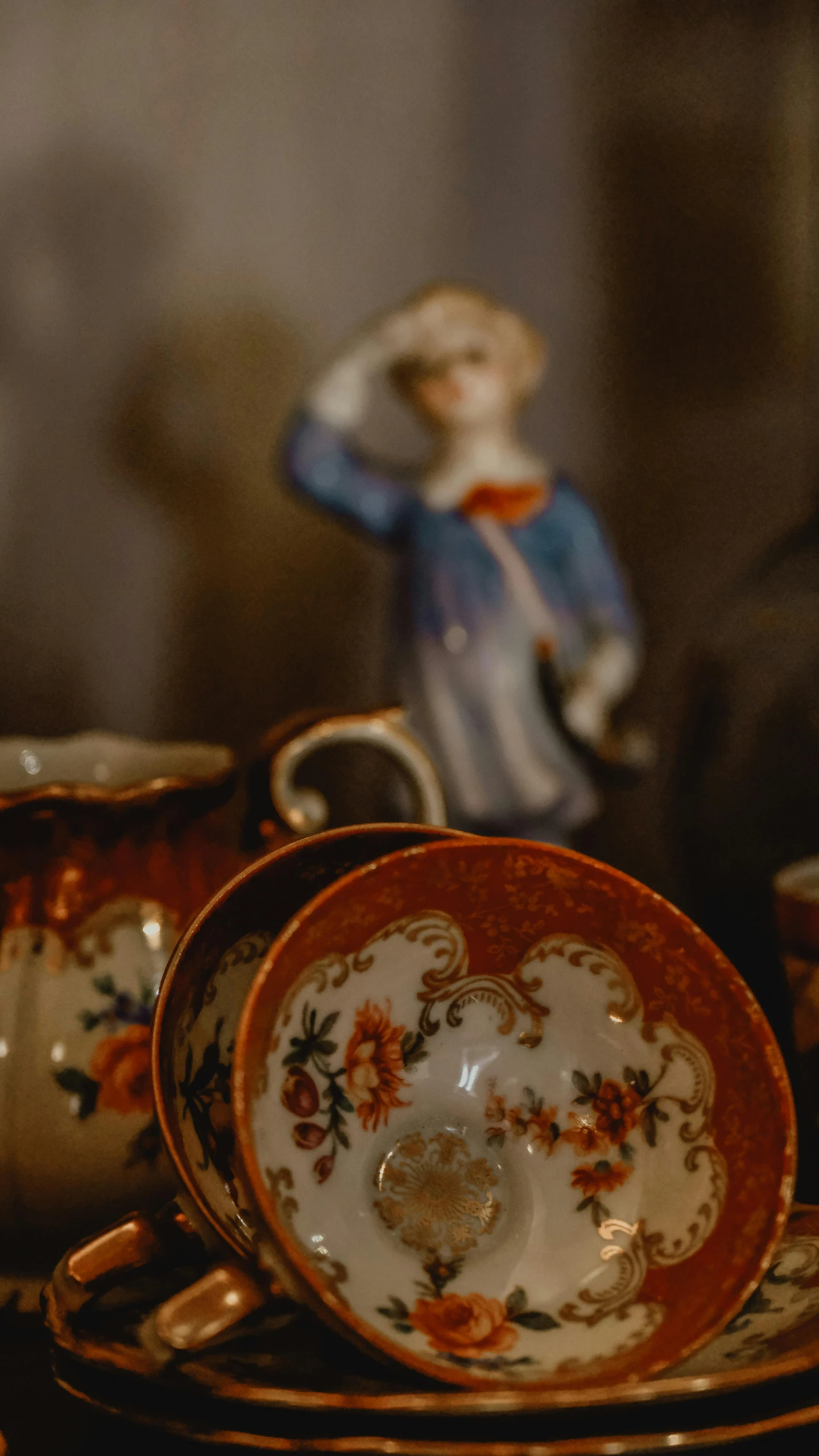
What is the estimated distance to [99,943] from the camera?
33 cm

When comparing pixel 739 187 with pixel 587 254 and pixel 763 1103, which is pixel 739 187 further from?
pixel 763 1103

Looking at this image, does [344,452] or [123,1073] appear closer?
[123,1073]

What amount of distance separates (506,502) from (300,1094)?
343 millimetres

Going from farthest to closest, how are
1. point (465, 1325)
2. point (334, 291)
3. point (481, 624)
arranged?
point (334, 291)
point (481, 624)
point (465, 1325)

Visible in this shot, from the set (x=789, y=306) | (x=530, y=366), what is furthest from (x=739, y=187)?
(x=530, y=366)

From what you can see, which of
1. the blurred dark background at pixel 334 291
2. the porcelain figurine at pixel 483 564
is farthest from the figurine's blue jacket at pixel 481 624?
the blurred dark background at pixel 334 291

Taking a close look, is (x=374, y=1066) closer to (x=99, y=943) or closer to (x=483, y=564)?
(x=99, y=943)

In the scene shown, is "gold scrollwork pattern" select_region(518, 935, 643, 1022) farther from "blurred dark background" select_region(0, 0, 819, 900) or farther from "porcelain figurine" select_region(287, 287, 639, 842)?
"blurred dark background" select_region(0, 0, 819, 900)

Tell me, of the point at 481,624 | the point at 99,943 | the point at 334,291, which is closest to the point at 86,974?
the point at 99,943

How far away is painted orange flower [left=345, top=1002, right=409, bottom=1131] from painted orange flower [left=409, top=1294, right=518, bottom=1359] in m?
0.05

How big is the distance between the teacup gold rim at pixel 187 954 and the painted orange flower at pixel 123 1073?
0.04 m

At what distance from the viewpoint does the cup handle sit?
1.11 feet

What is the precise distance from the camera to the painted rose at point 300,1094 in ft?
0.90

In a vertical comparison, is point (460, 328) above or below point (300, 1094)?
above
